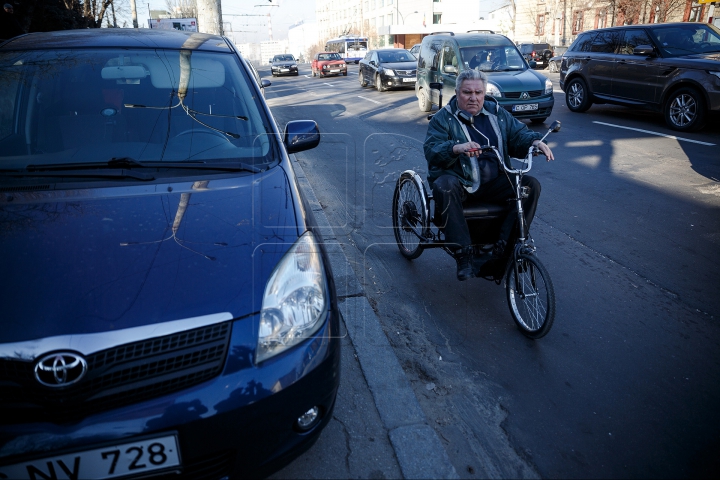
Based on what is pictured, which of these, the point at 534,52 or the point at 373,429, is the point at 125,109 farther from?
the point at 534,52

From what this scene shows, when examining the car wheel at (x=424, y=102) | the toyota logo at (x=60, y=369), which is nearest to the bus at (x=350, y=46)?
the car wheel at (x=424, y=102)

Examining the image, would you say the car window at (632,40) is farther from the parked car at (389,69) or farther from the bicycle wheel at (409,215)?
the parked car at (389,69)

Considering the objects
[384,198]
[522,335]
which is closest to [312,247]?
[522,335]

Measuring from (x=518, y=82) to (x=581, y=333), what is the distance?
341 inches

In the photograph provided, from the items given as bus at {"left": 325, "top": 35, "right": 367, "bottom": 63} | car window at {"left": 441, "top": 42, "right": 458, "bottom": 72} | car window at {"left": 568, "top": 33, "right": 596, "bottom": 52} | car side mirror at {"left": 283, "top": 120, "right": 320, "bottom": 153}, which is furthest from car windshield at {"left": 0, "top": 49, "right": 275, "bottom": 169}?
bus at {"left": 325, "top": 35, "right": 367, "bottom": 63}

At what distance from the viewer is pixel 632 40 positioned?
433 inches

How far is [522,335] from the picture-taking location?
338 centimetres

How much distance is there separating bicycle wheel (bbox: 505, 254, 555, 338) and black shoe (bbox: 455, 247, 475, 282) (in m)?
0.27

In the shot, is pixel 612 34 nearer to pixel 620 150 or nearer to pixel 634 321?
pixel 620 150

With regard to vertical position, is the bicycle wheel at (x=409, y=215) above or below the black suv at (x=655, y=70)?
below

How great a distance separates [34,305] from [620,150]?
863 centimetres

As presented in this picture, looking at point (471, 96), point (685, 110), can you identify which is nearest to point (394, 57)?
point (685, 110)

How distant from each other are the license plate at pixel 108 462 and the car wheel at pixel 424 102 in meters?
12.5

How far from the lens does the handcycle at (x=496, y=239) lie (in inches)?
127
